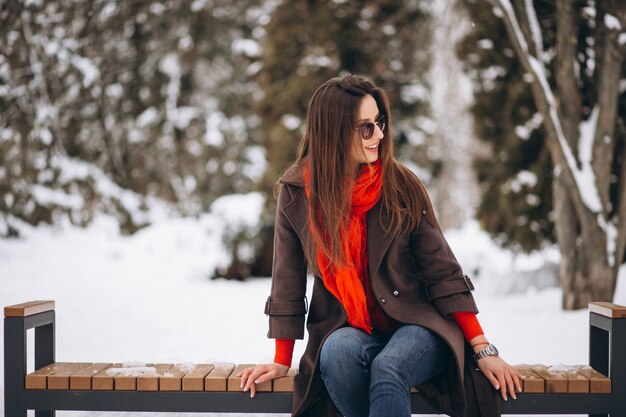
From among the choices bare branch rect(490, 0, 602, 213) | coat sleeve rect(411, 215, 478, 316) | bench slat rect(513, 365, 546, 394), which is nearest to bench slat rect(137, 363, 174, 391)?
coat sleeve rect(411, 215, 478, 316)

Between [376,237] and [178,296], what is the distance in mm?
6479

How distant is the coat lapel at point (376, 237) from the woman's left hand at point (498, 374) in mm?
459

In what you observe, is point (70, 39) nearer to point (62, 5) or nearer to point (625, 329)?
point (62, 5)

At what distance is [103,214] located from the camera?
1158 centimetres

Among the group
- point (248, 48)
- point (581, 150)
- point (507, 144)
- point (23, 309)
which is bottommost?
point (23, 309)

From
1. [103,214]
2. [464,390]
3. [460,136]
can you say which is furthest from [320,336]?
[460,136]

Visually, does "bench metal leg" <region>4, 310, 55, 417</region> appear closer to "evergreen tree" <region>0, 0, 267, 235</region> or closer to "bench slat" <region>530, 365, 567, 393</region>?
"bench slat" <region>530, 365, 567, 393</region>

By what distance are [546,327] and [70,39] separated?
7688 mm

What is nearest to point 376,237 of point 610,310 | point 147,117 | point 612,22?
point 610,310

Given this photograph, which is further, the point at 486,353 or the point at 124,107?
the point at 124,107

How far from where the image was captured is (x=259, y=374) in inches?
99.9

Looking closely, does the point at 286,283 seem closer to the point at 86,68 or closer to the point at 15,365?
the point at 15,365

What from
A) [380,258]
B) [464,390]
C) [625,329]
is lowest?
[464,390]

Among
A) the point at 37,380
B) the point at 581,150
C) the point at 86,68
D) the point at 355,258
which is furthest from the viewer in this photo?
the point at 86,68
